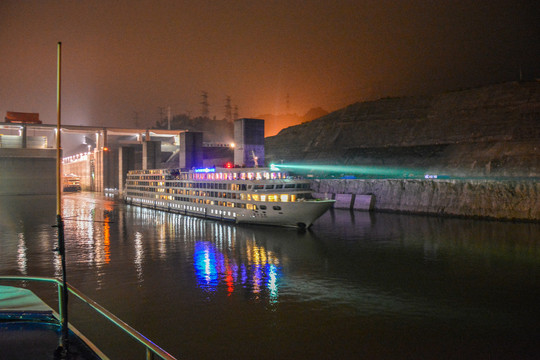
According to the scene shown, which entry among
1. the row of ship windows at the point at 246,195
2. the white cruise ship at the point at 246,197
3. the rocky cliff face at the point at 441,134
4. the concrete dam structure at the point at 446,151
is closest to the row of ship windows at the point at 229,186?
the white cruise ship at the point at 246,197

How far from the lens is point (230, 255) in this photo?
2938 cm

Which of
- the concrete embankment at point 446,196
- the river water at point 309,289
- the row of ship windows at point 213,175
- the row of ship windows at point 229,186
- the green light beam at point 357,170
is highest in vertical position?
the green light beam at point 357,170

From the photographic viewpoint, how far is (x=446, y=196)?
49.5 m

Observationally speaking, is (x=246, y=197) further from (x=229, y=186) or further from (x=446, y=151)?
(x=446, y=151)

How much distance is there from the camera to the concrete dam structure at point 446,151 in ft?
150

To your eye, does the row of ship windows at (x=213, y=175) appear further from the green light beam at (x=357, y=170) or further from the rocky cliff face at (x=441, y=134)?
the rocky cliff face at (x=441, y=134)

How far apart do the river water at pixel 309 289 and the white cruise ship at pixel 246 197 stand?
7.55ft

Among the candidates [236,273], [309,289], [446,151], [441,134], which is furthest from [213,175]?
[441,134]

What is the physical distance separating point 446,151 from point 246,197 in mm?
37825

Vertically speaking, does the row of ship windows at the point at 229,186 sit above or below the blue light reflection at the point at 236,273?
above

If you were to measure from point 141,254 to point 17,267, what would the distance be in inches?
310

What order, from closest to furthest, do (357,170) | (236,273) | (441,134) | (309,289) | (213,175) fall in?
1. (309,289)
2. (236,273)
3. (213,175)
4. (441,134)
5. (357,170)

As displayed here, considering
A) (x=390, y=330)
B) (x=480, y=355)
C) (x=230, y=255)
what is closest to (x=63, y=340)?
(x=390, y=330)

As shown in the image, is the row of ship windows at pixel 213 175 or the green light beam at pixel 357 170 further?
the green light beam at pixel 357 170
